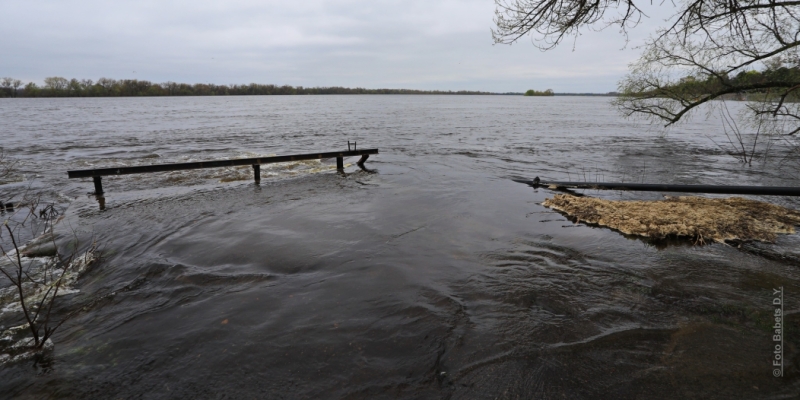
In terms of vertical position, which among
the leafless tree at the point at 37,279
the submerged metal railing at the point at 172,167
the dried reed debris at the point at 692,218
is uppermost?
the submerged metal railing at the point at 172,167

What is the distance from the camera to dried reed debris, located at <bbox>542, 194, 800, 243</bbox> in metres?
7.43

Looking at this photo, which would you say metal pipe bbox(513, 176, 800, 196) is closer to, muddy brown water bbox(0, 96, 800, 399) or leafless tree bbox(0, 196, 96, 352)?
muddy brown water bbox(0, 96, 800, 399)

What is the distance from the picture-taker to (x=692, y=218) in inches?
315

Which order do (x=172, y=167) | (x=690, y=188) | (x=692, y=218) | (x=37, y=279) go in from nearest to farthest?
(x=37, y=279) → (x=692, y=218) → (x=690, y=188) → (x=172, y=167)

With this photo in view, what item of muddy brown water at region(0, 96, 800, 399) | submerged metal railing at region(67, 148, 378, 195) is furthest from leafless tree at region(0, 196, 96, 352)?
submerged metal railing at region(67, 148, 378, 195)

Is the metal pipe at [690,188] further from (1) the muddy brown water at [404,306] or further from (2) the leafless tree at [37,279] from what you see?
(2) the leafless tree at [37,279]

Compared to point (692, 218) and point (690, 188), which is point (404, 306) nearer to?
point (692, 218)

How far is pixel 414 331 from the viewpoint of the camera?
460cm

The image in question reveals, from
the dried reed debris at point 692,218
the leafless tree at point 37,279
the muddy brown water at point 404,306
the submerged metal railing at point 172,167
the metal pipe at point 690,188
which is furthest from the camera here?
the submerged metal railing at point 172,167

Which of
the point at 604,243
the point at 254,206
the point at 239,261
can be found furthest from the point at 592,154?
the point at 239,261

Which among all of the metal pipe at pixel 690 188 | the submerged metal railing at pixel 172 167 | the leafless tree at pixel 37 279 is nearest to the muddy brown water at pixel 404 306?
the leafless tree at pixel 37 279

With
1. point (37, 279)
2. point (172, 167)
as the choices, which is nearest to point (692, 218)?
point (37, 279)

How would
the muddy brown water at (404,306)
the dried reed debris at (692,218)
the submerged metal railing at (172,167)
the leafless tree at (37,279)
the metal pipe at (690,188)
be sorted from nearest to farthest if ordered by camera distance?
the muddy brown water at (404,306)
the leafless tree at (37,279)
the dried reed debris at (692,218)
the metal pipe at (690,188)
the submerged metal railing at (172,167)

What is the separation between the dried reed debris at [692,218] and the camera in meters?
7.43
